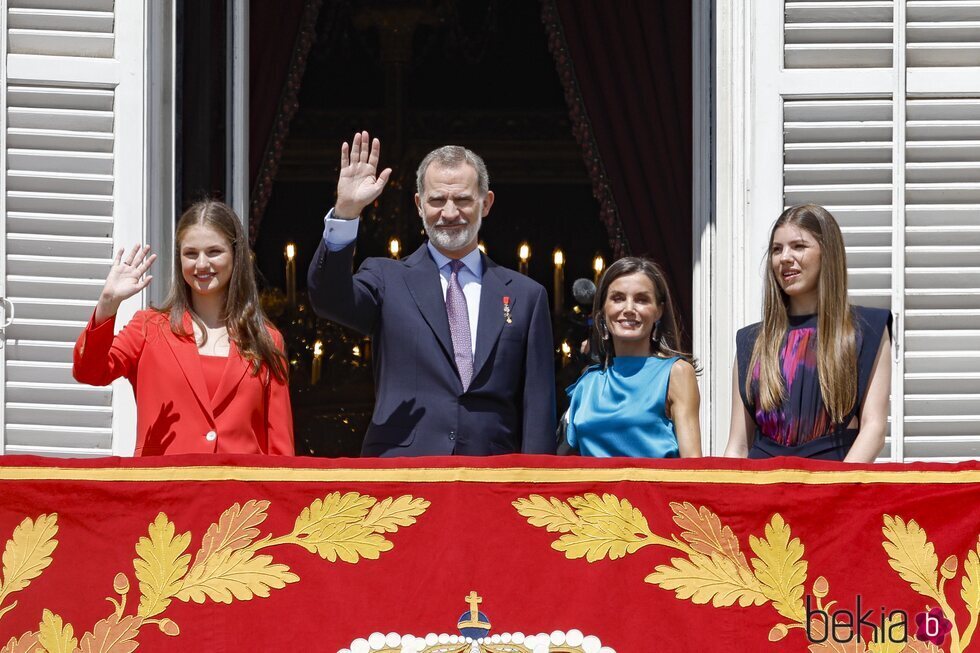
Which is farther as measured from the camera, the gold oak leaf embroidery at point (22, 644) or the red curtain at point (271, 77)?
the red curtain at point (271, 77)

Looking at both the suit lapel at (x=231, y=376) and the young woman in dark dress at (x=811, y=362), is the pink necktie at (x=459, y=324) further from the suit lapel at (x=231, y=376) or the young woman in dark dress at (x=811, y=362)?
the young woman in dark dress at (x=811, y=362)

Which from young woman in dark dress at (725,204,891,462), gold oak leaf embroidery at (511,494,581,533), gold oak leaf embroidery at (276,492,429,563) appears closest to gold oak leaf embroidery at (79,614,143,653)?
gold oak leaf embroidery at (276,492,429,563)

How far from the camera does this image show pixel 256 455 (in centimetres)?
398

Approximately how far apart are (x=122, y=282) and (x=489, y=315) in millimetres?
1015

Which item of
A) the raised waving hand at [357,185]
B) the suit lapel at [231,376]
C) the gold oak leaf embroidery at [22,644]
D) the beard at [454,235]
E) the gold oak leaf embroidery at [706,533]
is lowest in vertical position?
the gold oak leaf embroidery at [22,644]

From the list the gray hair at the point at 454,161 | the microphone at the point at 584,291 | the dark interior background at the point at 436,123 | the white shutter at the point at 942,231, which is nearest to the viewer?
the gray hair at the point at 454,161

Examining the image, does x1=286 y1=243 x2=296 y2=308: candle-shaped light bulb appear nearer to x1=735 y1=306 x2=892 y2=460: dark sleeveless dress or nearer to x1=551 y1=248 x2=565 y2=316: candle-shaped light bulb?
x1=551 y1=248 x2=565 y2=316: candle-shaped light bulb

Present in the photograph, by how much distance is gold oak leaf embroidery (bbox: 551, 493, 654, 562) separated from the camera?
388 centimetres

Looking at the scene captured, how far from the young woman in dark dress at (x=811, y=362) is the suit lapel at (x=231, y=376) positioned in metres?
1.36

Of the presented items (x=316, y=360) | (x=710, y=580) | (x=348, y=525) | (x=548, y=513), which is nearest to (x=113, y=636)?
(x=348, y=525)

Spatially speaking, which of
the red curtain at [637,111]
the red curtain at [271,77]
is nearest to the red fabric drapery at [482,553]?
the red curtain at [271,77]

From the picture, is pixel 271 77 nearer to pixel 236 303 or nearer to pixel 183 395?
pixel 236 303

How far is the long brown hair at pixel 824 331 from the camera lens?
4078mm

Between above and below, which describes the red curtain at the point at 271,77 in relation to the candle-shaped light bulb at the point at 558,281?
above
